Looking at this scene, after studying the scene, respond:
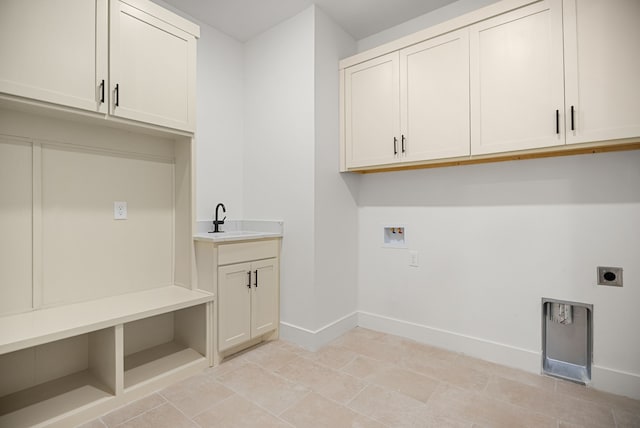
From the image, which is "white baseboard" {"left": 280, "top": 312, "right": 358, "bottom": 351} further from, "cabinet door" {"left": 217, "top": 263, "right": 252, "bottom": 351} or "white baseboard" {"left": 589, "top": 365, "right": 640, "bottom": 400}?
"white baseboard" {"left": 589, "top": 365, "right": 640, "bottom": 400}

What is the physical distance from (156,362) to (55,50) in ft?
6.63

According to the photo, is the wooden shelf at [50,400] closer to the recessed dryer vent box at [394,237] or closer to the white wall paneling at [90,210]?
the white wall paneling at [90,210]

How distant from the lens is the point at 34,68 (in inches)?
64.9

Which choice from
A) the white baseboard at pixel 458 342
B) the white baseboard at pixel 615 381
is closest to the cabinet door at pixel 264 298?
the white baseboard at pixel 458 342

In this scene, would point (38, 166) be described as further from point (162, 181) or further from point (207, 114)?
point (207, 114)

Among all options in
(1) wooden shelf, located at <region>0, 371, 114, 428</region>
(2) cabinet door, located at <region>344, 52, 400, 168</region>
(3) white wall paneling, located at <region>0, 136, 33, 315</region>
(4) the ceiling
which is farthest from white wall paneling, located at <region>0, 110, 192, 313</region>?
(2) cabinet door, located at <region>344, 52, 400, 168</region>

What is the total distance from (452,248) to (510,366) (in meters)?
0.94

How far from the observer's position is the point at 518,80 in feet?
6.79

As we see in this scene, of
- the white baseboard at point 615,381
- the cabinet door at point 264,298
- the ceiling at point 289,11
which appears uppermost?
the ceiling at point 289,11

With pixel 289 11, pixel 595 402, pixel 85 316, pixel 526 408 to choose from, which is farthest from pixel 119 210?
pixel 595 402

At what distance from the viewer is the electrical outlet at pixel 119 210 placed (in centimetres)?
226

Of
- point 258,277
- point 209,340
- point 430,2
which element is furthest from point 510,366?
point 430,2

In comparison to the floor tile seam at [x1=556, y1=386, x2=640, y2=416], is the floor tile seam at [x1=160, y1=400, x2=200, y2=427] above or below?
above

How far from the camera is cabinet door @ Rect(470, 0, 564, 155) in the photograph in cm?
195
